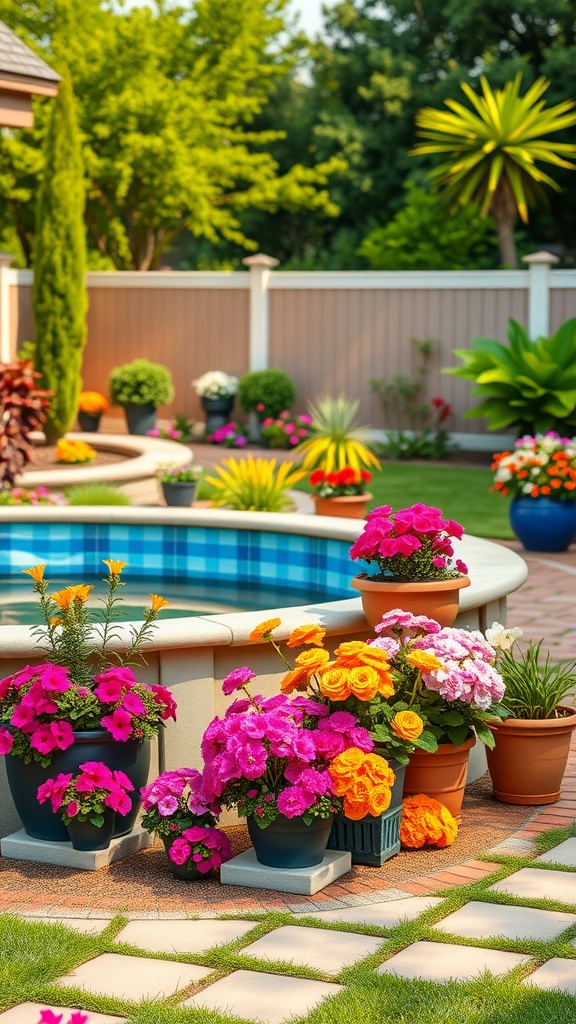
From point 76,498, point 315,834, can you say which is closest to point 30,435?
point 76,498

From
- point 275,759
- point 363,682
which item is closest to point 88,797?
point 275,759

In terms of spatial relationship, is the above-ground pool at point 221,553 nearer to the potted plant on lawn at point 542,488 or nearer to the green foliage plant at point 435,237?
the potted plant on lawn at point 542,488

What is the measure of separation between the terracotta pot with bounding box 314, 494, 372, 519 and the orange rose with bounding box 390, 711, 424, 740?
6.32 metres

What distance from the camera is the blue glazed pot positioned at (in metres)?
10.6

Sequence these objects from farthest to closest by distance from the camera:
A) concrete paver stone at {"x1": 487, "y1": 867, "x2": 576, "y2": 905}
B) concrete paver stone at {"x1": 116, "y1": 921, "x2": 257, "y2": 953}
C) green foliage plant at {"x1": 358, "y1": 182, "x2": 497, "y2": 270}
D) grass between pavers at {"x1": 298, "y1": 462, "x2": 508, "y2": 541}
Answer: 1. green foliage plant at {"x1": 358, "y1": 182, "x2": 497, "y2": 270}
2. grass between pavers at {"x1": 298, "y1": 462, "x2": 508, "y2": 541}
3. concrete paver stone at {"x1": 487, "y1": 867, "x2": 576, "y2": 905}
4. concrete paver stone at {"x1": 116, "y1": 921, "x2": 257, "y2": 953}

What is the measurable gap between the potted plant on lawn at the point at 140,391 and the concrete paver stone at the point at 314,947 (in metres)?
14.7

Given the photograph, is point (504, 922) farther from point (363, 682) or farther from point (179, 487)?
point (179, 487)

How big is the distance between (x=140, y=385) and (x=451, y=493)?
5731mm

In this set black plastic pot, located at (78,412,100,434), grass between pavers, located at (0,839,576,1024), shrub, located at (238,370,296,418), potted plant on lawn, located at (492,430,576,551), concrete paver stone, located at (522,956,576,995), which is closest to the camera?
grass between pavers, located at (0,839,576,1024)

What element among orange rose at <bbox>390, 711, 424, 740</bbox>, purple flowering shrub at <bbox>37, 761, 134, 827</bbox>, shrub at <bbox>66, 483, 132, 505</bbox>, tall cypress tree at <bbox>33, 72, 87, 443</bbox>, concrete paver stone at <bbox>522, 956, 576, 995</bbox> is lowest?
concrete paver stone at <bbox>522, 956, 576, 995</bbox>

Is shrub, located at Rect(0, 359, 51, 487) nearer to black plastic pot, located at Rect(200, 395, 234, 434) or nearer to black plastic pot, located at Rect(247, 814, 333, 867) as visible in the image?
black plastic pot, located at Rect(200, 395, 234, 434)

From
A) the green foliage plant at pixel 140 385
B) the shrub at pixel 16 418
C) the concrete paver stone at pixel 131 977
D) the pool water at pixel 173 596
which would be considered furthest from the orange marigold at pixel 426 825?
the green foliage plant at pixel 140 385

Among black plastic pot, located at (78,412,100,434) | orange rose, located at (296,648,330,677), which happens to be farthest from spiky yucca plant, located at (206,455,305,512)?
black plastic pot, located at (78,412,100,434)

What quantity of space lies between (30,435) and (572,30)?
669 inches
